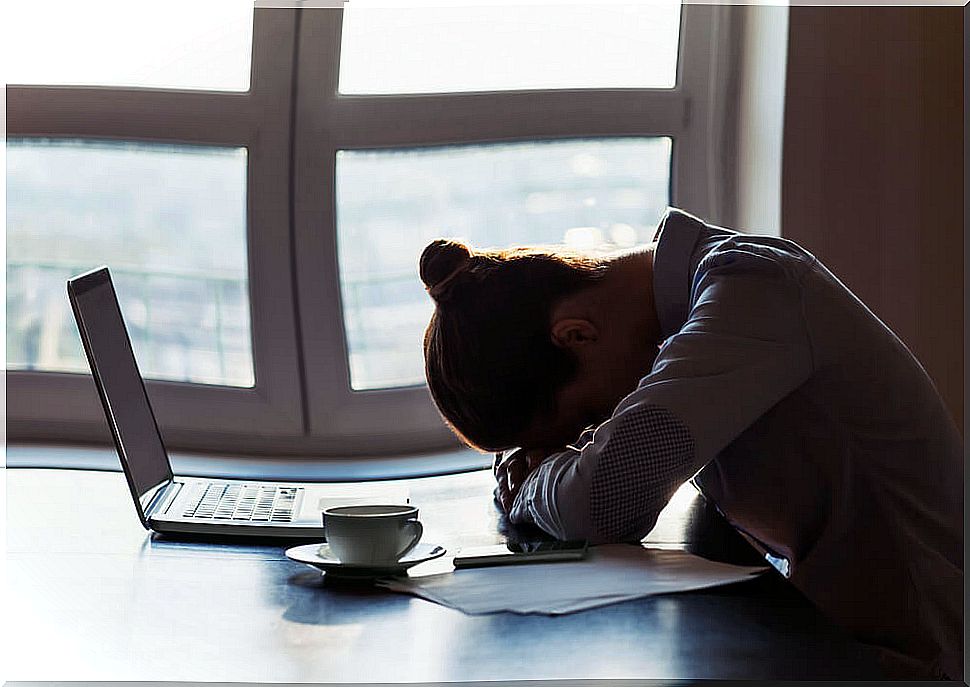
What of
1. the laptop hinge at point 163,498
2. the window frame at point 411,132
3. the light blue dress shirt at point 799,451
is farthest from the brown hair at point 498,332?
the window frame at point 411,132

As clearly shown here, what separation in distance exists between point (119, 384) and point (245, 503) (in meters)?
0.24

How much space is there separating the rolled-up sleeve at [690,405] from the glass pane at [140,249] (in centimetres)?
156

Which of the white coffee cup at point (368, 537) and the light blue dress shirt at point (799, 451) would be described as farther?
the light blue dress shirt at point (799, 451)

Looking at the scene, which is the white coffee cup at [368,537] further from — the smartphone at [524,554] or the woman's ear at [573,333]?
the woman's ear at [573,333]

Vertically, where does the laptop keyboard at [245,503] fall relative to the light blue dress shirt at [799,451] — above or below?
below

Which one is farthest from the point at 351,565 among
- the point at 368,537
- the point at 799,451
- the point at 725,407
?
the point at 799,451

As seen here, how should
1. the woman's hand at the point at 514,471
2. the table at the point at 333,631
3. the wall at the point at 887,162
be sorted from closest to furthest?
the table at the point at 333,631 → the woman's hand at the point at 514,471 → the wall at the point at 887,162

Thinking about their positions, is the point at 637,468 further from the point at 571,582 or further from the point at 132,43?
the point at 132,43

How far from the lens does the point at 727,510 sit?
1285mm

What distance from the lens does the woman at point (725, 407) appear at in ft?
3.62

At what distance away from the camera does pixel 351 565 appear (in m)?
0.98

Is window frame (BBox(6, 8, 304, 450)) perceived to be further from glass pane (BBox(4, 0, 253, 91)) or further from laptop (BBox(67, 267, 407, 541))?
laptop (BBox(67, 267, 407, 541))

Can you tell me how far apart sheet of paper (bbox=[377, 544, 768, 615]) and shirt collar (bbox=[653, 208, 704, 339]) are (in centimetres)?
36

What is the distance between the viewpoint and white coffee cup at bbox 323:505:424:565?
99cm
